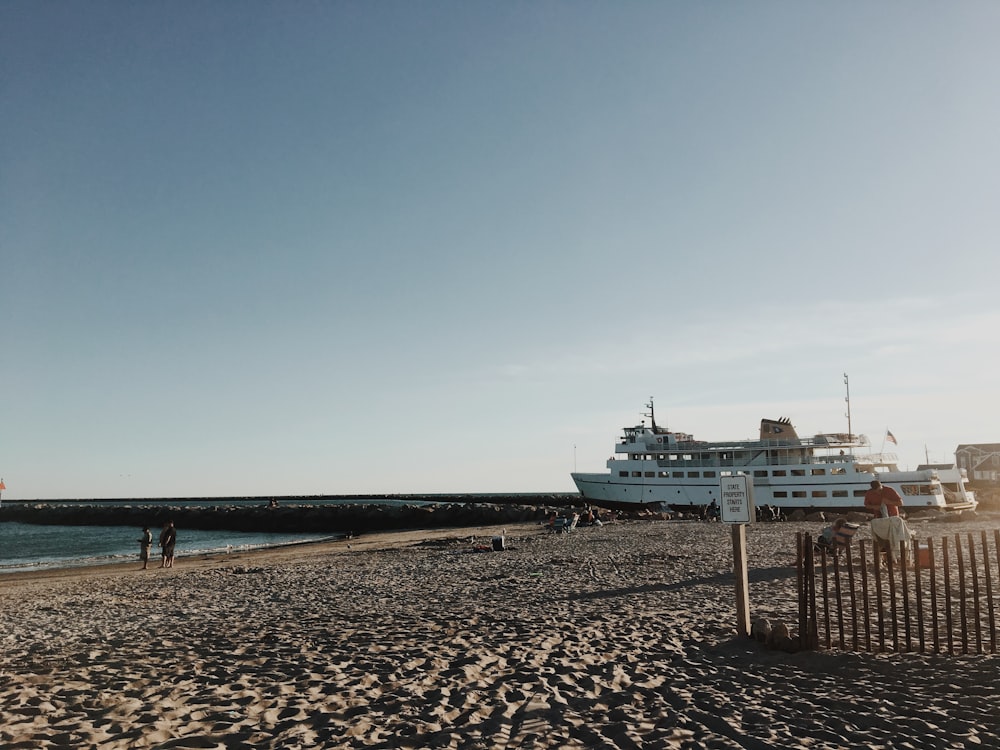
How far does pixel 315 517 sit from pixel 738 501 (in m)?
75.5

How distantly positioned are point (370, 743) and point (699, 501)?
5415 cm

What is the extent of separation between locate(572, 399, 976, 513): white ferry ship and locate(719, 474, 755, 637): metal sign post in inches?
1721

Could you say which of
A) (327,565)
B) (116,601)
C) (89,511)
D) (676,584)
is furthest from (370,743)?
(89,511)

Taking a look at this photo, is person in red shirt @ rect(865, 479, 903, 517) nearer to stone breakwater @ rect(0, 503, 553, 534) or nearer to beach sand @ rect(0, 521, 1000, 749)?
beach sand @ rect(0, 521, 1000, 749)

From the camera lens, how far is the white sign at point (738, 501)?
8.72 m

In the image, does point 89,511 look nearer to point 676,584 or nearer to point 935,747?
point 676,584

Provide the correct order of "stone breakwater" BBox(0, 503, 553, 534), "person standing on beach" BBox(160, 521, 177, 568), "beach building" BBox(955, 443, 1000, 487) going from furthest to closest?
"beach building" BBox(955, 443, 1000, 487)
"stone breakwater" BBox(0, 503, 553, 534)
"person standing on beach" BBox(160, 521, 177, 568)

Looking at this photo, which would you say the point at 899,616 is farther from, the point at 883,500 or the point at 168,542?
the point at 168,542

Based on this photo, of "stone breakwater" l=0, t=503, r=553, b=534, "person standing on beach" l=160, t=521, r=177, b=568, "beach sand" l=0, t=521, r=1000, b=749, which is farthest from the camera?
"stone breakwater" l=0, t=503, r=553, b=534

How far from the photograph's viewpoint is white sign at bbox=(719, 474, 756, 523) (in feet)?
28.6

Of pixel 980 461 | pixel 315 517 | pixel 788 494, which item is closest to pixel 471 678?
pixel 788 494

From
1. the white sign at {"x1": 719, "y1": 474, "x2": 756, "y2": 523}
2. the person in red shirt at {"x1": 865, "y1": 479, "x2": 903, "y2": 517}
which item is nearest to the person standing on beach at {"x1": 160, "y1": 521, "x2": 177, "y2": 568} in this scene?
the white sign at {"x1": 719, "y1": 474, "x2": 756, "y2": 523}

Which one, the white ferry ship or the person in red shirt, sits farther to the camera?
the white ferry ship

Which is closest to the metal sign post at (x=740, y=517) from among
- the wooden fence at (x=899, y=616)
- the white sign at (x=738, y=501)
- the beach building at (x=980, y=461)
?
the white sign at (x=738, y=501)
